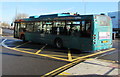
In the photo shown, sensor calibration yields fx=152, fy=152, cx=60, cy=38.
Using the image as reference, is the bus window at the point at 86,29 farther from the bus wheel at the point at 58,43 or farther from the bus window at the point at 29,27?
the bus window at the point at 29,27

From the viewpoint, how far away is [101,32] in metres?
10.2

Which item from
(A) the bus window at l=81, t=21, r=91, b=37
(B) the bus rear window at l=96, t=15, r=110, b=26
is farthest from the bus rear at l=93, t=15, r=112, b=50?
(A) the bus window at l=81, t=21, r=91, b=37

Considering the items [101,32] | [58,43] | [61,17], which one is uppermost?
[61,17]

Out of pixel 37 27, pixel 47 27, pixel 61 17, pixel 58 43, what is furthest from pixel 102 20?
pixel 37 27

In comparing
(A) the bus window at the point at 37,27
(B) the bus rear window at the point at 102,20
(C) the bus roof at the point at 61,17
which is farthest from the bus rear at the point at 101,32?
(A) the bus window at the point at 37,27

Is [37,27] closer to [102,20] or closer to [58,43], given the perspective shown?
[58,43]

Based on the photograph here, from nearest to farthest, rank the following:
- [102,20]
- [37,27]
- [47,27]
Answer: [102,20] → [47,27] → [37,27]

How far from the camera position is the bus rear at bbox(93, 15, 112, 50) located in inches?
382

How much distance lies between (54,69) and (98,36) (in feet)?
15.3

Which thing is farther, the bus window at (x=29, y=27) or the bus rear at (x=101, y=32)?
the bus window at (x=29, y=27)

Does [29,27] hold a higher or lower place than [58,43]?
higher

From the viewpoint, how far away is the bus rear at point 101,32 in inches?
382

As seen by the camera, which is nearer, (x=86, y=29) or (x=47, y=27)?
(x=86, y=29)

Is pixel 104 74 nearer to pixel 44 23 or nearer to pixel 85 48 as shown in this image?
pixel 85 48
